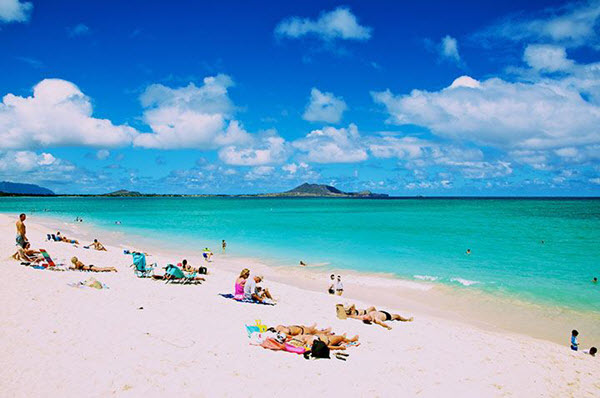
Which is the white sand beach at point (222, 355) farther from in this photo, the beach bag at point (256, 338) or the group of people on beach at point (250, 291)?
the group of people on beach at point (250, 291)

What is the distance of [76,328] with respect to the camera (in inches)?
370

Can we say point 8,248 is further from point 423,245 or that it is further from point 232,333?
point 423,245

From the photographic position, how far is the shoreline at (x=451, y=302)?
14227mm

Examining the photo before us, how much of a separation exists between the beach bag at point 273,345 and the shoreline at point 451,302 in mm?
6658

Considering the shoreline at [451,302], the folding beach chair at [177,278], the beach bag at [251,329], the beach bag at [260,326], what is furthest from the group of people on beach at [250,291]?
the beach bag at [251,329]

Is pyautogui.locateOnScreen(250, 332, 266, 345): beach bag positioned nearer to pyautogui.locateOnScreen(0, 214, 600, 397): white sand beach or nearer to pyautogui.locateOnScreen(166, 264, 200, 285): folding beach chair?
pyautogui.locateOnScreen(0, 214, 600, 397): white sand beach

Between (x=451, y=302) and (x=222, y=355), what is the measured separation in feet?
40.5

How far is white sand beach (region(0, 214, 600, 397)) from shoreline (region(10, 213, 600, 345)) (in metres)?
0.95

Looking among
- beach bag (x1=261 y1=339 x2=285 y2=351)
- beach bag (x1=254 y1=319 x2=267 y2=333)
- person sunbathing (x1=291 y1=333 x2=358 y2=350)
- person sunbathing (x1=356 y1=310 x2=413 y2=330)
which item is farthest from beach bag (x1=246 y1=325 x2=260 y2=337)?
person sunbathing (x1=356 y1=310 x2=413 y2=330)

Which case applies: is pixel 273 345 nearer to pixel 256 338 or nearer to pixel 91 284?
pixel 256 338

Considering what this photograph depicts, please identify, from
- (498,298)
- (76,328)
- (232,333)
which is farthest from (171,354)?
(498,298)

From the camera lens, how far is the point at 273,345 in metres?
9.47

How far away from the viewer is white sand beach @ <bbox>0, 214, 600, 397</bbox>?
740cm

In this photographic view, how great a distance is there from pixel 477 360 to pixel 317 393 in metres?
4.94
